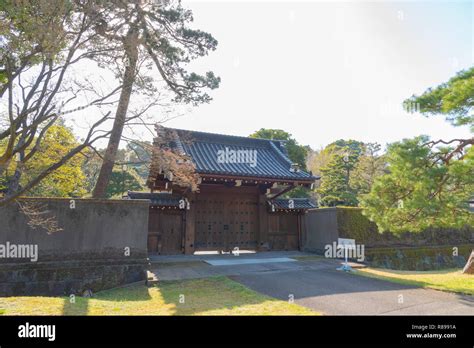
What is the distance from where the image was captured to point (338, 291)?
266 inches

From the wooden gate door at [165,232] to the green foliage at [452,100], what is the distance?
988cm

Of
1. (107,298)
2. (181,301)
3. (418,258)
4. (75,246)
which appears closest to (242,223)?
(75,246)

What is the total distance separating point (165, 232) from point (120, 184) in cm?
1727

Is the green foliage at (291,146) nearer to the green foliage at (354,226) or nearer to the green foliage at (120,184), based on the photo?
the green foliage at (354,226)

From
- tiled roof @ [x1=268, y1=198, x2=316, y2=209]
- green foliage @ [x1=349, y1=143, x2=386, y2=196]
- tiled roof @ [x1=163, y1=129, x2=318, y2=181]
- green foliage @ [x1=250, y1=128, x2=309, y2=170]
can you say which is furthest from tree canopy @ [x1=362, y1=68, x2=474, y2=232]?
green foliage @ [x1=349, y1=143, x2=386, y2=196]

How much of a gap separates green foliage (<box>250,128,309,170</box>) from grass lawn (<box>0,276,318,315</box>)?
60.7ft

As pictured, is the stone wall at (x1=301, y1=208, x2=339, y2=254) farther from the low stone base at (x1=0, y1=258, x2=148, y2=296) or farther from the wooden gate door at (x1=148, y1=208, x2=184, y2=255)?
the low stone base at (x1=0, y1=258, x2=148, y2=296)

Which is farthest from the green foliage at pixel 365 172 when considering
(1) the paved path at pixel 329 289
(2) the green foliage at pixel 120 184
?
(2) the green foliage at pixel 120 184

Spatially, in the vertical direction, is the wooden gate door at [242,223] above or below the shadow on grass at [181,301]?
above

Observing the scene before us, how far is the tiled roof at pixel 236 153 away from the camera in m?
12.5

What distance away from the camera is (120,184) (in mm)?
27828
